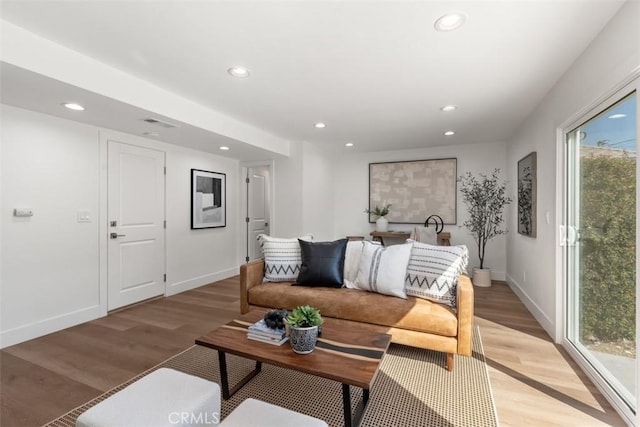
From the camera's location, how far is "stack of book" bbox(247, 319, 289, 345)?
1.76m

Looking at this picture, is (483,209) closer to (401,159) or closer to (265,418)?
(401,159)

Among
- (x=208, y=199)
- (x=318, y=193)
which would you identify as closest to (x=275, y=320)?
(x=208, y=199)

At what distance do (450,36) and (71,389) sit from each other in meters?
3.51

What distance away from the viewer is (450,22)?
5.95 ft

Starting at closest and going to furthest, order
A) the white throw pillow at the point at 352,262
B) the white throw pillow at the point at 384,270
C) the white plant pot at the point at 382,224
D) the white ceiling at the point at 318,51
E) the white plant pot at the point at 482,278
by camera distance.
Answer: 1. the white ceiling at the point at 318,51
2. the white throw pillow at the point at 384,270
3. the white throw pillow at the point at 352,262
4. the white plant pot at the point at 482,278
5. the white plant pot at the point at 382,224

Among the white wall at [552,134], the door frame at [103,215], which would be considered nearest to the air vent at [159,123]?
the door frame at [103,215]

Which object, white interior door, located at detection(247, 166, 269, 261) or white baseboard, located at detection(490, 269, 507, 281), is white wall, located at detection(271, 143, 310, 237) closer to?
white interior door, located at detection(247, 166, 269, 261)

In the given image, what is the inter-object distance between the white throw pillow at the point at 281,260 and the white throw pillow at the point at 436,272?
3.82ft

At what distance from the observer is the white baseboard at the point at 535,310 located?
108 inches

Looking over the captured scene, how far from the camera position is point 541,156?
3135mm

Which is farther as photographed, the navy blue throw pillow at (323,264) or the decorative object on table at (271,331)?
the navy blue throw pillow at (323,264)

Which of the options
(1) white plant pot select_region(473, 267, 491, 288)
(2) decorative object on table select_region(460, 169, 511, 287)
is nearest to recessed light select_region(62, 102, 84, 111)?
(2) decorative object on table select_region(460, 169, 511, 287)

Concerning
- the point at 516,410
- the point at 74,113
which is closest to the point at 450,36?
the point at 516,410

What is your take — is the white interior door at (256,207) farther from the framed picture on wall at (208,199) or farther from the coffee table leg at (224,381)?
the coffee table leg at (224,381)
